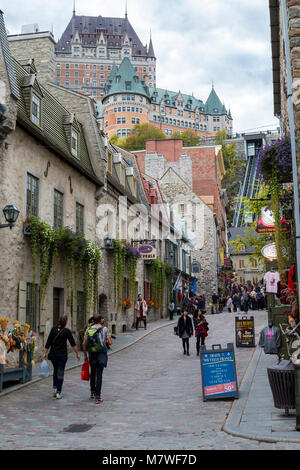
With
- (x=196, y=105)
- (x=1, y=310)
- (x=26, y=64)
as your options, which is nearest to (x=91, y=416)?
(x=1, y=310)

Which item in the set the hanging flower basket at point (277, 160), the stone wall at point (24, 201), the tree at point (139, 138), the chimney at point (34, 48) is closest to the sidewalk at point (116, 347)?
the stone wall at point (24, 201)

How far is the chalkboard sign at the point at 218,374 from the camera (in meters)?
10.2

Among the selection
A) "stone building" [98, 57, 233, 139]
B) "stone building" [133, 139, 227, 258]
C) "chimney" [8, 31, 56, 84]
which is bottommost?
"chimney" [8, 31, 56, 84]

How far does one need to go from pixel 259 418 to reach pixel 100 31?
565 feet

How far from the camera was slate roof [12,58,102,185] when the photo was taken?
51.4ft

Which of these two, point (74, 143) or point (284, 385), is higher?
point (74, 143)

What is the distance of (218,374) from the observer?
10.3 m

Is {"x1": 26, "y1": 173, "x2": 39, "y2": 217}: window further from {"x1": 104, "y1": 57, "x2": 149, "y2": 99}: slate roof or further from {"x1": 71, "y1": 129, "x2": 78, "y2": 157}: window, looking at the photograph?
{"x1": 104, "y1": 57, "x2": 149, "y2": 99}: slate roof

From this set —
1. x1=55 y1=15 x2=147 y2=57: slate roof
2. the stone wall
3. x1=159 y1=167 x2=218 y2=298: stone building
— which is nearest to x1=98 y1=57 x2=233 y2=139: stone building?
x1=55 y1=15 x2=147 y2=57: slate roof

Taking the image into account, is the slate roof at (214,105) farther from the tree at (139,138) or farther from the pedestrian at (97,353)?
the pedestrian at (97,353)

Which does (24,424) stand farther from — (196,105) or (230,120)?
(230,120)

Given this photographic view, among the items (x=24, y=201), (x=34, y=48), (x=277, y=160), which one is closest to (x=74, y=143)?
(x=34, y=48)

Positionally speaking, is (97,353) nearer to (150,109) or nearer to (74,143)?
(74,143)

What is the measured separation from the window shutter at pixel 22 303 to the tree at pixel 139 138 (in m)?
80.1
